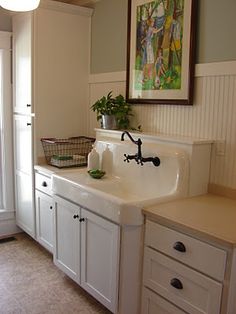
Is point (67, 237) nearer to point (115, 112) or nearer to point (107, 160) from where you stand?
point (107, 160)

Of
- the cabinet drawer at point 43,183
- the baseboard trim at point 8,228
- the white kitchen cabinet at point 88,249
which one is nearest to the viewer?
the white kitchen cabinet at point 88,249

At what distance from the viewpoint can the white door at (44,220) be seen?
9.39ft

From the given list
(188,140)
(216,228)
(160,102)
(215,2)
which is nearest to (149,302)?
(216,228)

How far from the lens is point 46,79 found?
118 inches

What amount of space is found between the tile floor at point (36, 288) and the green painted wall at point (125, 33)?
1.80 meters

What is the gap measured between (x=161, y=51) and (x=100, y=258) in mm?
1483

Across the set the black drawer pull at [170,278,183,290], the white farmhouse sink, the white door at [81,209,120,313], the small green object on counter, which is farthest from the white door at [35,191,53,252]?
the black drawer pull at [170,278,183,290]

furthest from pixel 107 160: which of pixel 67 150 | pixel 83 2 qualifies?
pixel 83 2

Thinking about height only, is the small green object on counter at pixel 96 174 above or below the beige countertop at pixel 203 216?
above

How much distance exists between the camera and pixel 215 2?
2.07 m

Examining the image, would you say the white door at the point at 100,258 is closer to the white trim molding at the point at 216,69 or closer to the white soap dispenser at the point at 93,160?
the white soap dispenser at the point at 93,160

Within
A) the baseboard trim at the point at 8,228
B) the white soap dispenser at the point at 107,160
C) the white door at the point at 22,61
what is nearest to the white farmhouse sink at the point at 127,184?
the white soap dispenser at the point at 107,160

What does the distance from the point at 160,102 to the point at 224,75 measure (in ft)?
1.79

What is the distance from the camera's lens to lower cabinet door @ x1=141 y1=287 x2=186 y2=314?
5.80 feet
